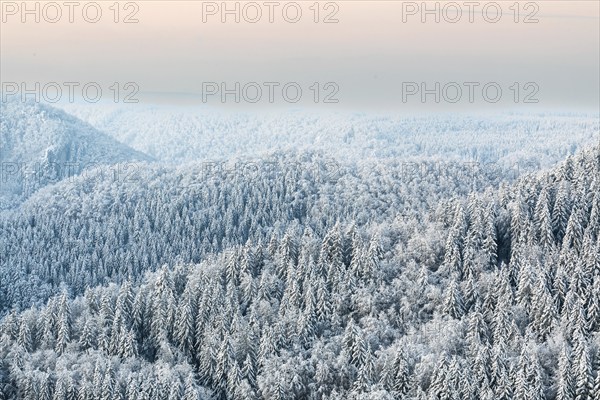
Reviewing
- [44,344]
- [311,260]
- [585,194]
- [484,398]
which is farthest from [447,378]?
[44,344]

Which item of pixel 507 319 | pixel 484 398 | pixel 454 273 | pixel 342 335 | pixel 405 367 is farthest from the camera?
pixel 454 273

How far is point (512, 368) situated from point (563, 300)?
22.1 metres

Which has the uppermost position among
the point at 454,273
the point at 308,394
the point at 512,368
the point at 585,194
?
the point at 585,194

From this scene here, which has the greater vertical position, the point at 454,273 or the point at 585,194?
the point at 585,194

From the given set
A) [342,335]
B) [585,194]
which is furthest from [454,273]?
[585,194]

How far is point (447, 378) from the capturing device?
95.9 meters

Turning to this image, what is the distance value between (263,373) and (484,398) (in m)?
35.8

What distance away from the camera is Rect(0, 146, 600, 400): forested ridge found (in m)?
103

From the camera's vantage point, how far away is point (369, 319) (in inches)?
4700

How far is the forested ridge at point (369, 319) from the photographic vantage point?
103 meters

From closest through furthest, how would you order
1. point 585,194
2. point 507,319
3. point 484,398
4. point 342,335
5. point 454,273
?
point 484,398 < point 507,319 < point 342,335 < point 454,273 < point 585,194

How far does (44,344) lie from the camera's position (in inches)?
4938

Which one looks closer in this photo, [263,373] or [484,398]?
[484,398]

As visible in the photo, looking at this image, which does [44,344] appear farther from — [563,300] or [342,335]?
[563,300]
